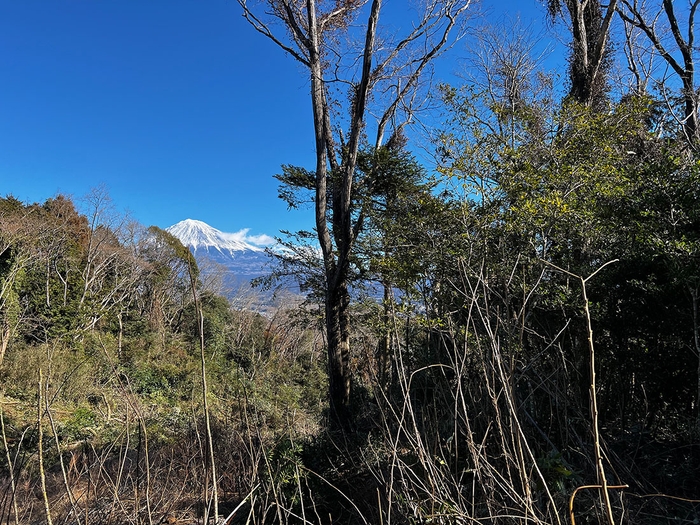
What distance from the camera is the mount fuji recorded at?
23.8 m

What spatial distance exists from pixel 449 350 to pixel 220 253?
87114 mm

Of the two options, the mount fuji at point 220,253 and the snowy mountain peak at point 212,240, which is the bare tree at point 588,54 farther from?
the snowy mountain peak at point 212,240

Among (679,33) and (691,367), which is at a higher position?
(679,33)

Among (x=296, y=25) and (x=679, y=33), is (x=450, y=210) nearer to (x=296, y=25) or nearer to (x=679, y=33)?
(x=296, y=25)

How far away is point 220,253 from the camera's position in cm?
8462

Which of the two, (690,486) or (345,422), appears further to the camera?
(345,422)

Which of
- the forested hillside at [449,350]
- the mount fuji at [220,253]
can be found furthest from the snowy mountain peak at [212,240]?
the forested hillside at [449,350]

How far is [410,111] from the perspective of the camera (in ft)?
29.7

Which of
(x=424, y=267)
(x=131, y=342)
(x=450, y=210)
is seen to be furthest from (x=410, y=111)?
(x=131, y=342)

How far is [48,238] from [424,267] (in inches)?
604

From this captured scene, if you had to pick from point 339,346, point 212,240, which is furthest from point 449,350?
point 212,240

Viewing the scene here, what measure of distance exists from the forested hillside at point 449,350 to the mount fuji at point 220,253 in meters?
3.37

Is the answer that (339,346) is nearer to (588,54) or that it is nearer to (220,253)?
(588,54)

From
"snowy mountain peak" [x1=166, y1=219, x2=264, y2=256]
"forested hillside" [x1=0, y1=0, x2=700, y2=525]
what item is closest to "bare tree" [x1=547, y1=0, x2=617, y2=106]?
"forested hillside" [x1=0, y1=0, x2=700, y2=525]
